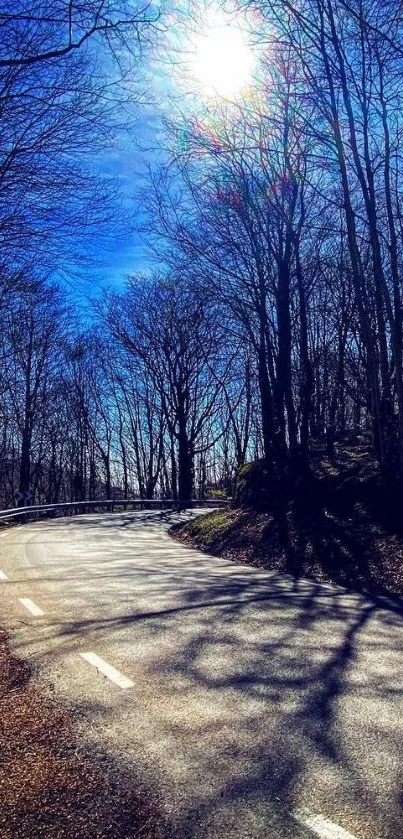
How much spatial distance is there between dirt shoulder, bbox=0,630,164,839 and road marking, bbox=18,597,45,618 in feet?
10.5

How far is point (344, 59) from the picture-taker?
41.2ft

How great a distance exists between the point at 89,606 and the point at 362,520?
20.6 ft

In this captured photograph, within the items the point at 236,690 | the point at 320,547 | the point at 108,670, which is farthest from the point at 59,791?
the point at 320,547

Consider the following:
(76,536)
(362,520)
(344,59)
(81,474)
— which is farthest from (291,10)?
(81,474)

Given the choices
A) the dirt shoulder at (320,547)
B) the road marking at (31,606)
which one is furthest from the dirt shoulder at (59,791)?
the dirt shoulder at (320,547)

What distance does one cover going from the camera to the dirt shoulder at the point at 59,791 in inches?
117

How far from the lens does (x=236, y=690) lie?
484 centimetres

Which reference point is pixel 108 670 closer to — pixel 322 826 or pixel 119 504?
pixel 322 826

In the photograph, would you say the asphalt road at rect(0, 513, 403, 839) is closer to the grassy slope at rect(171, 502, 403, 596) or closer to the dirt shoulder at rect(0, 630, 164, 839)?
the dirt shoulder at rect(0, 630, 164, 839)

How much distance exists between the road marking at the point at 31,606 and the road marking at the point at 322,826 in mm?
5078

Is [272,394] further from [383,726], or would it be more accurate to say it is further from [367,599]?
[383,726]

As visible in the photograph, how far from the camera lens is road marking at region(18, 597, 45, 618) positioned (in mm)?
7645

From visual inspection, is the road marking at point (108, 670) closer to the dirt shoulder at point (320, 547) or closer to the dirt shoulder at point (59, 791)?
the dirt shoulder at point (59, 791)

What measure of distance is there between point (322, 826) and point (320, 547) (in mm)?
8997
